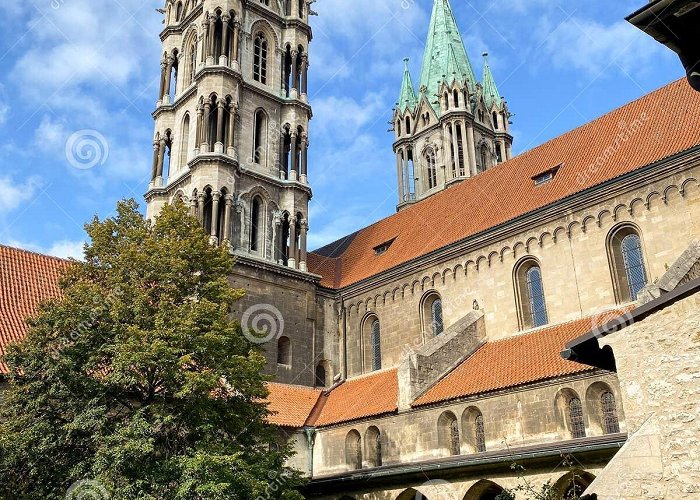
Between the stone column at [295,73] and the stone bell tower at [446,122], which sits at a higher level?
the stone bell tower at [446,122]

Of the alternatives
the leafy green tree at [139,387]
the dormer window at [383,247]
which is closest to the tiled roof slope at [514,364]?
the leafy green tree at [139,387]

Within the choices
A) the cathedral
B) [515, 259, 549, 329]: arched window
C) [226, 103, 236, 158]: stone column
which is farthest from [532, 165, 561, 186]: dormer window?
[226, 103, 236, 158]: stone column

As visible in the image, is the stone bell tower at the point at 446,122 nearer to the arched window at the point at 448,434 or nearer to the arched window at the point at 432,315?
the arched window at the point at 432,315

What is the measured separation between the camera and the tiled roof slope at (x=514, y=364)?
17703mm

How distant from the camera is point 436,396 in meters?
19.6

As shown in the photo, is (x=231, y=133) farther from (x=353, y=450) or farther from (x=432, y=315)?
(x=353, y=450)

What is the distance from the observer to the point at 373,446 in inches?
838

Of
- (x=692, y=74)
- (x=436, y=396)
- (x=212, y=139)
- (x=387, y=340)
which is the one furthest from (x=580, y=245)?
(x=212, y=139)

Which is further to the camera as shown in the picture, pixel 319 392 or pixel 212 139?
pixel 212 139

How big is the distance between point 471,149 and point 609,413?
91.9ft

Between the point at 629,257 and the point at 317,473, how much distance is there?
11996 mm

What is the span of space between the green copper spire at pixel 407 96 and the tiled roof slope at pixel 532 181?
695 inches

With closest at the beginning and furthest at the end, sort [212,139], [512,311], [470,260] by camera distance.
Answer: [512,311]
[470,260]
[212,139]

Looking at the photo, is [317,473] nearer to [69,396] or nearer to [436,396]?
[436,396]
